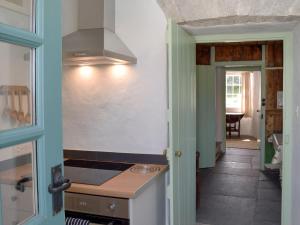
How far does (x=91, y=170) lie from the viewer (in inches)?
105

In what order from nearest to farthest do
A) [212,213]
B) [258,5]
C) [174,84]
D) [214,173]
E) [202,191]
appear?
[258,5], [174,84], [212,213], [202,191], [214,173]

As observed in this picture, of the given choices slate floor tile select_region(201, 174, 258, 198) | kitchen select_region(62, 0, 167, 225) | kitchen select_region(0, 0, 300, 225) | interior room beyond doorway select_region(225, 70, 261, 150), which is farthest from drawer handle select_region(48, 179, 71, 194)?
interior room beyond doorway select_region(225, 70, 261, 150)

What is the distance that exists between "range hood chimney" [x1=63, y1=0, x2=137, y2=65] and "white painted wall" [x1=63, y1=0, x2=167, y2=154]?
12 cm

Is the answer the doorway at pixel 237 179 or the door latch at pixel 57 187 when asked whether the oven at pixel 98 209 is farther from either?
the doorway at pixel 237 179

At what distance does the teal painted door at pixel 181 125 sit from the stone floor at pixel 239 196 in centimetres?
93

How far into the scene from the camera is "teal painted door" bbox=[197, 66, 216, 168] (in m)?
6.26

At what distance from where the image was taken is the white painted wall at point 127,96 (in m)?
2.81

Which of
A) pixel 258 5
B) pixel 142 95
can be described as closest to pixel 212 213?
pixel 142 95

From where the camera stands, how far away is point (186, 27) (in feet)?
8.70

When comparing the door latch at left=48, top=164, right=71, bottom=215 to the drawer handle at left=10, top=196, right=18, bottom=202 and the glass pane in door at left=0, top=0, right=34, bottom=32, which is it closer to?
the drawer handle at left=10, top=196, right=18, bottom=202

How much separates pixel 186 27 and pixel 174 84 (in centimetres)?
53

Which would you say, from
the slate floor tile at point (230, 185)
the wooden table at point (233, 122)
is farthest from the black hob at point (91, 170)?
the wooden table at point (233, 122)

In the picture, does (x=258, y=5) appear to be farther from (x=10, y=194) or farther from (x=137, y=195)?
(x=10, y=194)

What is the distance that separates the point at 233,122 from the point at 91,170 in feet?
25.9
